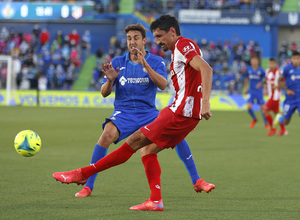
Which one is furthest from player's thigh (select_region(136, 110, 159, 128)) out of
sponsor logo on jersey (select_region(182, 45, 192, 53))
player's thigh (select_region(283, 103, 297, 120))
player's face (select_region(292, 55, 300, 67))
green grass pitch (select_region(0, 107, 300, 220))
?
player's thigh (select_region(283, 103, 297, 120))

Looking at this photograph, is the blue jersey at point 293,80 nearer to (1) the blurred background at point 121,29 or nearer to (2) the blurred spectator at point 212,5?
(1) the blurred background at point 121,29

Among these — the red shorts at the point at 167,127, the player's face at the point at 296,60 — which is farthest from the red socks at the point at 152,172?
the player's face at the point at 296,60

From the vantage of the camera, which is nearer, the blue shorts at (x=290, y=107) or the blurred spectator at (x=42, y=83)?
the blue shorts at (x=290, y=107)

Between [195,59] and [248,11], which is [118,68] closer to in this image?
[195,59]

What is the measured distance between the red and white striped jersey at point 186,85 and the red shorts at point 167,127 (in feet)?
0.22

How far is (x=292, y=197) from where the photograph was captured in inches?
275

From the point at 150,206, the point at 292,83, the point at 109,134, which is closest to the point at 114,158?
the point at 150,206

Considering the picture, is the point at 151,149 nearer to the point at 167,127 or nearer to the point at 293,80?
the point at 167,127

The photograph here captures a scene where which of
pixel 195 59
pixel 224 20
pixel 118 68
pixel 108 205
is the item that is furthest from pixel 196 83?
pixel 224 20

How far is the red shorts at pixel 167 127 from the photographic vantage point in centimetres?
588

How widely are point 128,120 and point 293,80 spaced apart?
31.1 ft

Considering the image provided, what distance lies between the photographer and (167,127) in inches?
232

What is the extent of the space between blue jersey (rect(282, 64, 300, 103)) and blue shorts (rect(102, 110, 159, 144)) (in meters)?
9.09

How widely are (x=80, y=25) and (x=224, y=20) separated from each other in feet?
34.4
